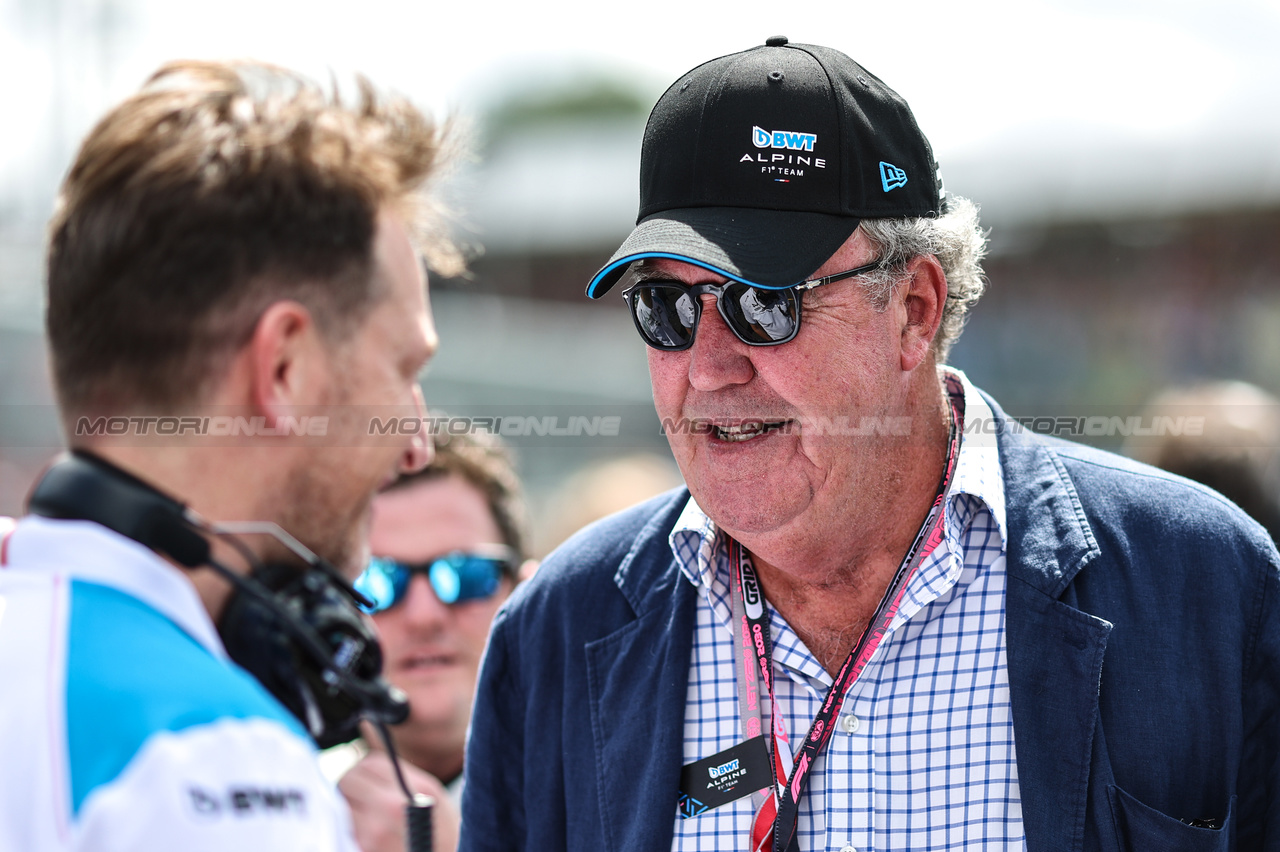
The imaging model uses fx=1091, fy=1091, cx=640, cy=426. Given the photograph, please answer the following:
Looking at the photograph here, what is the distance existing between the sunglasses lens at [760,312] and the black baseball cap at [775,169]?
8cm

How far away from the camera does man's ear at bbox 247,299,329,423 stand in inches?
62.9

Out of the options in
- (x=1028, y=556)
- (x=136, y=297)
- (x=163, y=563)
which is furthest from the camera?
(x=1028, y=556)

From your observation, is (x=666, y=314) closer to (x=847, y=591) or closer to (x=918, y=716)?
(x=847, y=591)

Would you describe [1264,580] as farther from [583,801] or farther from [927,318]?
[583,801]

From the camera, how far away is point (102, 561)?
1386 millimetres

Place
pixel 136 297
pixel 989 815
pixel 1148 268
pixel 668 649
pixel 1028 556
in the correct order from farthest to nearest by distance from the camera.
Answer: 1. pixel 1148 268
2. pixel 668 649
3. pixel 1028 556
4. pixel 989 815
5. pixel 136 297

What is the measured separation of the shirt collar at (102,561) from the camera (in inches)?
54.4

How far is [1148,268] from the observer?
14.4 metres

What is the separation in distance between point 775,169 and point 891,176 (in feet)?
0.84

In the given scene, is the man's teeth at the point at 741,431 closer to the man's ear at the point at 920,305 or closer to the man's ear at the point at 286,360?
the man's ear at the point at 920,305

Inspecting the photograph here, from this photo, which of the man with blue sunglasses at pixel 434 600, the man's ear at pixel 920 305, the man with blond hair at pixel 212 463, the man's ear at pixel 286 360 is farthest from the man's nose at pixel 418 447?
the man with blue sunglasses at pixel 434 600

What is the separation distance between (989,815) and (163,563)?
154 centimetres

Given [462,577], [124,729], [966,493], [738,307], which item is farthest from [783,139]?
[462,577]

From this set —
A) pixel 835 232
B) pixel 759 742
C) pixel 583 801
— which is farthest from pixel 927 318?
pixel 583 801
